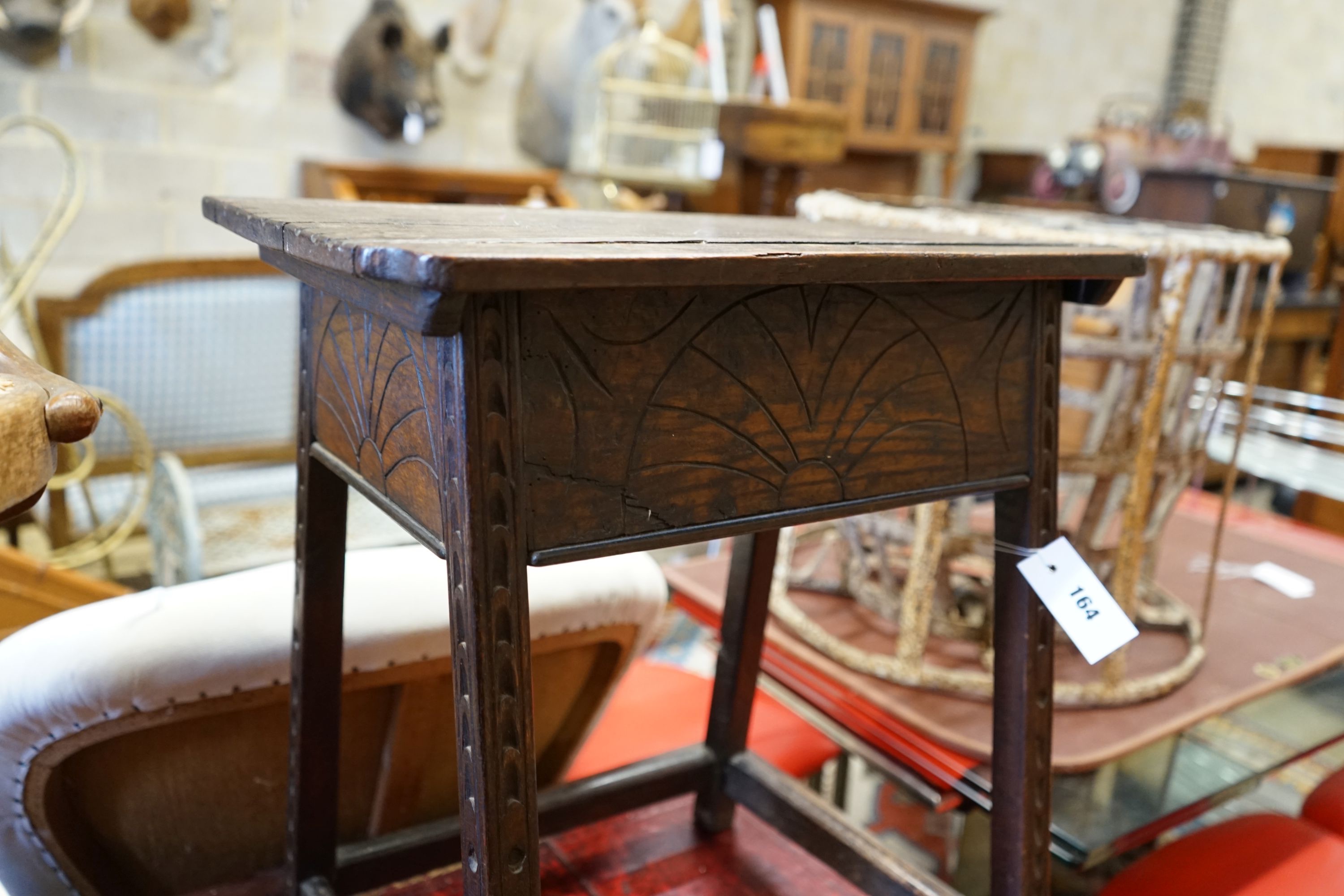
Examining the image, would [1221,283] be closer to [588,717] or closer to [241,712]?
[588,717]

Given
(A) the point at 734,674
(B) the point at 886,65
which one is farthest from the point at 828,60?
(A) the point at 734,674

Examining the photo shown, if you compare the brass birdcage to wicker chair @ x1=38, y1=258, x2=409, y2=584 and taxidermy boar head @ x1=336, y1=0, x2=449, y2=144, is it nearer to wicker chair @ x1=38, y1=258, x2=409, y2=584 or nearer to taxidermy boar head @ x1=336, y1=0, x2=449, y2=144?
taxidermy boar head @ x1=336, y1=0, x2=449, y2=144

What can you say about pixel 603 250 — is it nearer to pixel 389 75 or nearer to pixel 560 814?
pixel 560 814

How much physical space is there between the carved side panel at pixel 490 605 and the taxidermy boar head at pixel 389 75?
2414 millimetres

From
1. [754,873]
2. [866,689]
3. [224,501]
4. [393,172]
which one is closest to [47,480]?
[754,873]

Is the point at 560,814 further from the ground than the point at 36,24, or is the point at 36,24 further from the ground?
the point at 36,24

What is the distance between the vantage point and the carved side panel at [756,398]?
722 mm

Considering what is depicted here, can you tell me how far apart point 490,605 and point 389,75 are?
2484 mm

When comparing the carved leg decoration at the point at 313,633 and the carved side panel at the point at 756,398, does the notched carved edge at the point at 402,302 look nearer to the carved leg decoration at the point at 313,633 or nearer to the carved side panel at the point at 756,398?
the carved side panel at the point at 756,398

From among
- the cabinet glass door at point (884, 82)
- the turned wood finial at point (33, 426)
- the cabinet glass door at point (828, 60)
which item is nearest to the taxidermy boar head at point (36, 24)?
the turned wood finial at point (33, 426)

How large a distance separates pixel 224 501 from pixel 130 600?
164 centimetres

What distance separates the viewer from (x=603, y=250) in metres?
0.67

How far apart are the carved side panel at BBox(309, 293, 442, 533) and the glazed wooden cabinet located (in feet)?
10.8

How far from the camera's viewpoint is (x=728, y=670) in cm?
136
